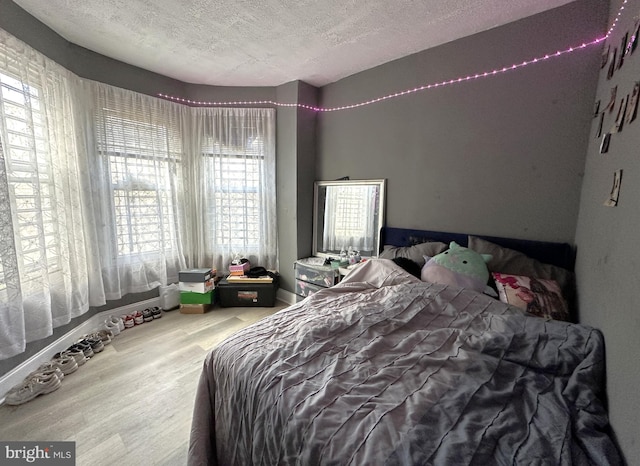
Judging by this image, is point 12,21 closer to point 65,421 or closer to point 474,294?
point 65,421

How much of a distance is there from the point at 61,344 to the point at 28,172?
1.34 meters

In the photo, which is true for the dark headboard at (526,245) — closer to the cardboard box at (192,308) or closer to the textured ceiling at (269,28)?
the textured ceiling at (269,28)

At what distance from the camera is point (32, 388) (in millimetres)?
1688

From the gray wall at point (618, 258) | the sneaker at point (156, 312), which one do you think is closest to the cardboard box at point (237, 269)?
the sneaker at point (156, 312)

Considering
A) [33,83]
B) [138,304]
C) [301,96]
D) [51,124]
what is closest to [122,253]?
[138,304]

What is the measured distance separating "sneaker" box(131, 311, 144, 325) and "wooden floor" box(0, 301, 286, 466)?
0.73 feet

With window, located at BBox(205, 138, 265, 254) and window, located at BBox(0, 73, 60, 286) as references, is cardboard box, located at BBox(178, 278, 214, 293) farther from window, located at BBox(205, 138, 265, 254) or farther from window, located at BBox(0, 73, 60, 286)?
window, located at BBox(0, 73, 60, 286)

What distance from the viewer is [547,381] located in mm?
955

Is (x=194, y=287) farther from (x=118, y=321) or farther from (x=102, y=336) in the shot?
(x=102, y=336)

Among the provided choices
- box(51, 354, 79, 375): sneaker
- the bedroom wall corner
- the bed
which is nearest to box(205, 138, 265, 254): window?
the bedroom wall corner

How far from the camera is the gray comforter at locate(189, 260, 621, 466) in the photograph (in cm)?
71

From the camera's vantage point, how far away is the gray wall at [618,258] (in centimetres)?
75

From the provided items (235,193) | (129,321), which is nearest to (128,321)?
(129,321)

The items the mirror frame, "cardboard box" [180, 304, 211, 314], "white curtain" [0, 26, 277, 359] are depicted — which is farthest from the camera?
"cardboard box" [180, 304, 211, 314]
